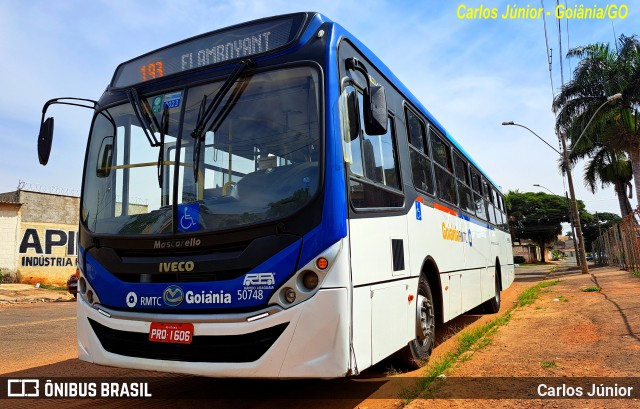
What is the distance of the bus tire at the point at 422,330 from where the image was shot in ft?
17.1

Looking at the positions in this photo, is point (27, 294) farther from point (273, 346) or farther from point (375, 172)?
point (273, 346)

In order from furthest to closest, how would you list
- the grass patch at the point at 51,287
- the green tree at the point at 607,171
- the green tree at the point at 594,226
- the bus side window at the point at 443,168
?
1. the green tree at the point at 594,226
2. the green tree at the point at 607,171
3. the grass patch at the point at 51,287
4. the bus side window at the point at 443,168

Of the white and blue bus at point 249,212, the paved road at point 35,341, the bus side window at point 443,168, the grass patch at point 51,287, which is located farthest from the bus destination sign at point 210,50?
the grass patch at point 51,287

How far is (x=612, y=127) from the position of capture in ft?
86.5

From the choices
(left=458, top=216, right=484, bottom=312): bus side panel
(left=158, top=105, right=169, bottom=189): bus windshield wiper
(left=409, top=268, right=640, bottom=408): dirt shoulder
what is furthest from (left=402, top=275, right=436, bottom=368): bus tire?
(left=158, top=105, right=169, bottom=189): bus windshield wiper

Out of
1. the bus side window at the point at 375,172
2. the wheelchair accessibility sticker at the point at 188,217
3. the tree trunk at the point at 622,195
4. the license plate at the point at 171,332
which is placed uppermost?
the tree trunk at the point at 622,195

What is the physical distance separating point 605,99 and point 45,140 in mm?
27738

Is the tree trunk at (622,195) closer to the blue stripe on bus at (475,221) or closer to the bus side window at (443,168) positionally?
the blue stripe on bus at (475,221)

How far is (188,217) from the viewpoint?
3965 millimetres

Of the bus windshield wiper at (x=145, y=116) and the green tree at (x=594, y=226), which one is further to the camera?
the green tree at (x=594, y=226)

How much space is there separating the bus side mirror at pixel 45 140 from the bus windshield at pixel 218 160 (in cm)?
78

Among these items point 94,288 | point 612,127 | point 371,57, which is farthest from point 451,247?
point 612,127

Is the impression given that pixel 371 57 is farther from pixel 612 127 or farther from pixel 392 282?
pixel 612 127

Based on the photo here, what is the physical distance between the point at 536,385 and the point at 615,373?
0.87 m
